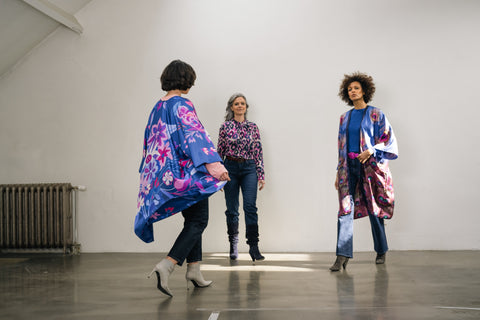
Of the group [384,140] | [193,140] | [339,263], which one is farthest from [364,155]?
[193,140]

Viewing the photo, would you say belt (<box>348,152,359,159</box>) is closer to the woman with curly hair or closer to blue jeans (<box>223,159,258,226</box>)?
the woman with curly hair

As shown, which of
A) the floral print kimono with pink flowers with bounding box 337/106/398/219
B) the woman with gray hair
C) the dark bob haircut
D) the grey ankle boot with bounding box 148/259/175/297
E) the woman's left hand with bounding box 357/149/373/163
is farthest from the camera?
the woman with gray hair

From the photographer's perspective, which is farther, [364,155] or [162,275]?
[364,155]

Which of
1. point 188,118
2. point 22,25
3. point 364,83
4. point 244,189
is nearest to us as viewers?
point 188,118

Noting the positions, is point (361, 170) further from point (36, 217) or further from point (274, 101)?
point (36, 217)

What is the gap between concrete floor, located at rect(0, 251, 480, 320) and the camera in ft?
7.34

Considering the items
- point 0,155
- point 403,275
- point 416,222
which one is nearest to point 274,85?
point 416,222

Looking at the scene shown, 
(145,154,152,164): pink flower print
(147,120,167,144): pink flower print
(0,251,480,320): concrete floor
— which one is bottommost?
(0,251,480,320): concrete floor

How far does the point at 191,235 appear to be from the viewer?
269 centimetres

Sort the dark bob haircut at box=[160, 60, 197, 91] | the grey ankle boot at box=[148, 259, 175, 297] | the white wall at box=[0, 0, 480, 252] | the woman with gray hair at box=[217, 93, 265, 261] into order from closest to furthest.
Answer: the grey ankle boot at box=[148, 259, 175, 297] < the dark bob haircut at box=[160, 60, 197, 91] < the woman with gray hair at box=[217, 93, 265, 261] < the white wall at box=[0, 0, 480, 252]

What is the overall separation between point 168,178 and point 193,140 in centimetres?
24

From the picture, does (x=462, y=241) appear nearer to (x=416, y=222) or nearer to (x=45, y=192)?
(x=416, y=222)

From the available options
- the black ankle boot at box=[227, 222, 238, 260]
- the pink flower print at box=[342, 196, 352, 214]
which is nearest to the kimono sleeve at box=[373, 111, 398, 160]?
the pink flower print at box=[342, 196, 352, 214]

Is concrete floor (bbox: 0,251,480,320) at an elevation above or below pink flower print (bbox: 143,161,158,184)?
below
